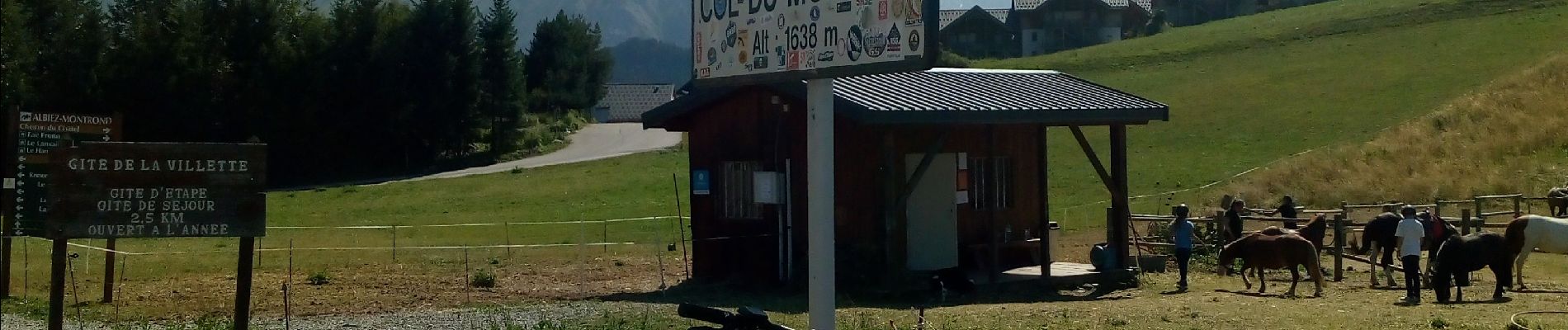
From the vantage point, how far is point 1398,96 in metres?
49.8

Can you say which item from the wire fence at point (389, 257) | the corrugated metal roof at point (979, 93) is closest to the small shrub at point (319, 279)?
the wire fence at point (389, 257)

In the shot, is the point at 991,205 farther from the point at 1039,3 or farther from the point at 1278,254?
the point at 1039,3

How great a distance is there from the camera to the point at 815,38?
1035cm

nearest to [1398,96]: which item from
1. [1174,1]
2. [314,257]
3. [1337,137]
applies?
[1337,137]

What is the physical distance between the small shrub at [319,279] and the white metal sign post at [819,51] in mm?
9039

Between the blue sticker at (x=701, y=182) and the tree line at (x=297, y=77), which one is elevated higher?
the tree line at (x=297, y=77)

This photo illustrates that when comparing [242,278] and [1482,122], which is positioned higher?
[1482,122]

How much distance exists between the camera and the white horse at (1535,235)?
17.8m

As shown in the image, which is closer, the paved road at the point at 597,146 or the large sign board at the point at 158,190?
the large sign board at the point at 158,190

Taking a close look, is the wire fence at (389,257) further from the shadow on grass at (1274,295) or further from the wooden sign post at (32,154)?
the shadow on grass at (1274,295)

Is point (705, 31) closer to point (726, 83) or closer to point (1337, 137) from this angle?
point (726, 83)

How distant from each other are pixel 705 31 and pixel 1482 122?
3418 centimetres

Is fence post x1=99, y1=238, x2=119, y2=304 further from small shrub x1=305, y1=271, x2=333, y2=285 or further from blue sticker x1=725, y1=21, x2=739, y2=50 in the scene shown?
blue sticker x1=725, y1=21, x2=739, y2=50

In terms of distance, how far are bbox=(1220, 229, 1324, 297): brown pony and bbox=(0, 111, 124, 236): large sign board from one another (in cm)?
1287
